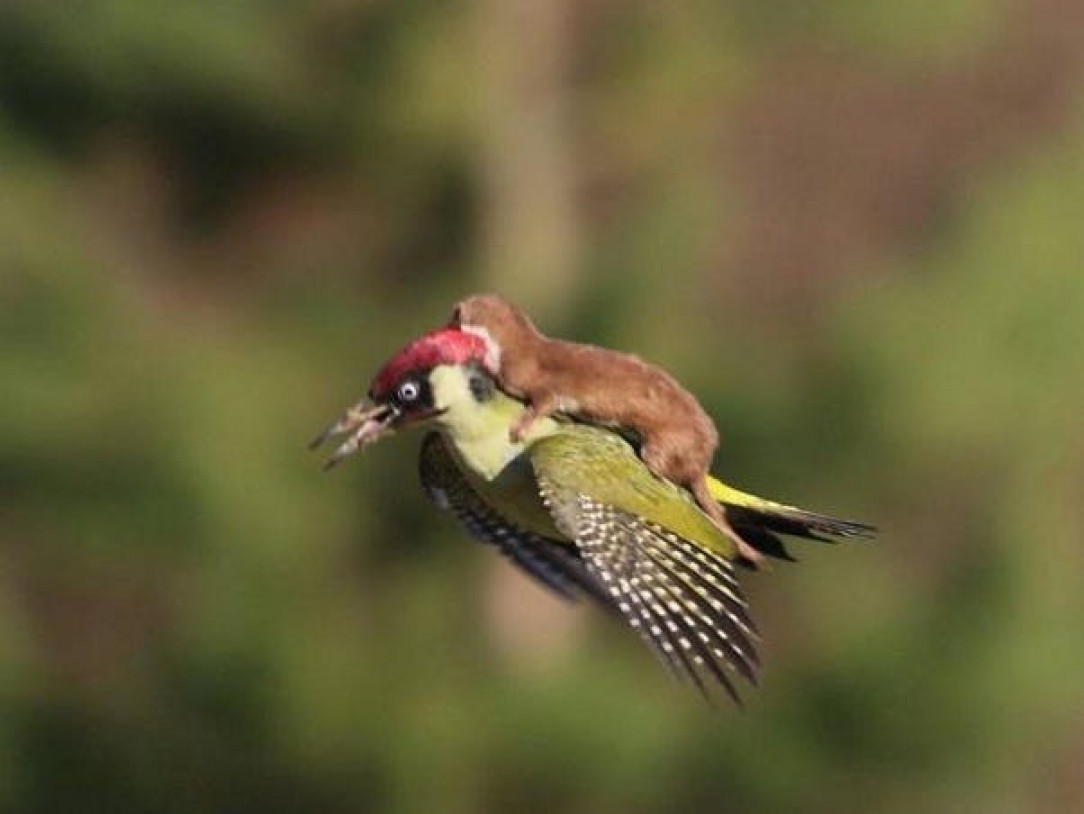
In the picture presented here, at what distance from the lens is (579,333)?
8.95 m

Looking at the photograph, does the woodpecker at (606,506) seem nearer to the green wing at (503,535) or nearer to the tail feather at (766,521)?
the tail feather at (766,521)

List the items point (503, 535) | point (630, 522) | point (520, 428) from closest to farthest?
point (520, 428)
point (630, 522)
point (503, 535)

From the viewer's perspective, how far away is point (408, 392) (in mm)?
2742

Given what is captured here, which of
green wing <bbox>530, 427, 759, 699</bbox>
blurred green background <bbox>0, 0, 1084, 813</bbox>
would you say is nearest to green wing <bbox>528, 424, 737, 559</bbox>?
green wing <bbox>530, 427, 759, 699</bbox>

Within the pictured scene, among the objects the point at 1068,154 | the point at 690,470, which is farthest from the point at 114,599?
the point at 690,470

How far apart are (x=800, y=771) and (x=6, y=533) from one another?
287 centimetres

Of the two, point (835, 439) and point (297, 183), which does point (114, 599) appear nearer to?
point (297, 183)

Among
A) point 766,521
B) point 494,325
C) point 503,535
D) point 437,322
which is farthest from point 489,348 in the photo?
point 437,322

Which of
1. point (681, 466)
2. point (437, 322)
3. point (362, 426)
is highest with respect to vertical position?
point (437, 322)

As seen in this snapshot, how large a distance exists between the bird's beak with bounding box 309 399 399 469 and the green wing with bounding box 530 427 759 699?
0.60ft

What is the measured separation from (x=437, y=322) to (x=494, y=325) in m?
6.57

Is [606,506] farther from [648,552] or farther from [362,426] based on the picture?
[362,426]

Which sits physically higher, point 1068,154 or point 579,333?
point 1068,154

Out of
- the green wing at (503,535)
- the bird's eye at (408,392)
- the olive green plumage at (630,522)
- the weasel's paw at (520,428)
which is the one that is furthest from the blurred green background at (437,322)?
the bird's eye at (408,392)
